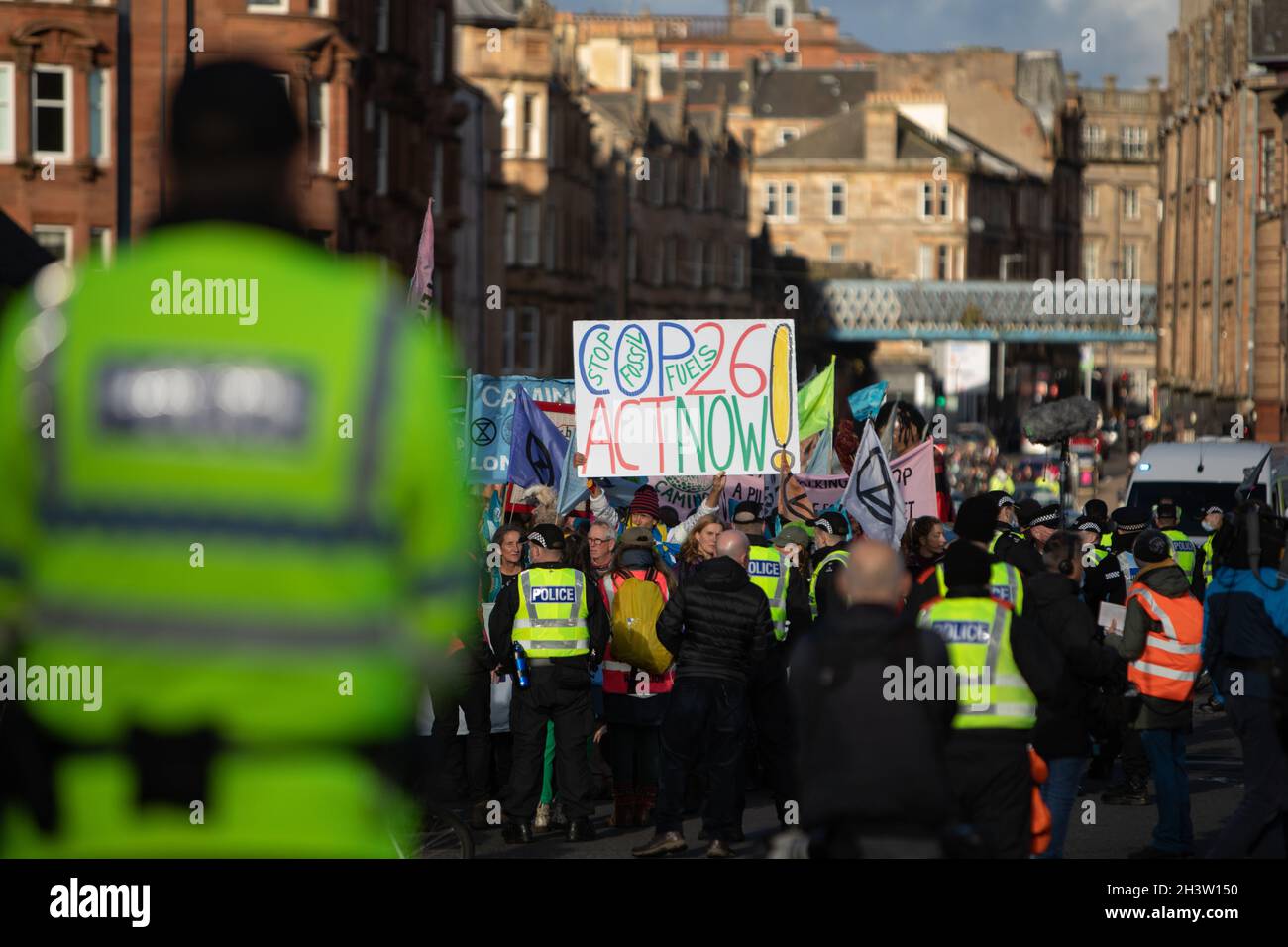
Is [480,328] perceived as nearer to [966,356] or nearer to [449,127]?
[449,127]

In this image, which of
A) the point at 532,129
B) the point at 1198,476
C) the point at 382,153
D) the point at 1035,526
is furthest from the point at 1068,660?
the point at 532,129

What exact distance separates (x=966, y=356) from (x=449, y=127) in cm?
2693

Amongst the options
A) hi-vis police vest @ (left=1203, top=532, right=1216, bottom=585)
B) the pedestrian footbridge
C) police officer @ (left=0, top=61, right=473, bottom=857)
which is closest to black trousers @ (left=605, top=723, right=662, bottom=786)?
hi-vis police vest @ (left=1203, top=532, right=1216, bottom=585)

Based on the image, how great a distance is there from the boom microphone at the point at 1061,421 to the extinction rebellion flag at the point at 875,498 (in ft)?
13.9

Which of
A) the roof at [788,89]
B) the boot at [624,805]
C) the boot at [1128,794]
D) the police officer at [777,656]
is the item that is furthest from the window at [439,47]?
the roof at [788,89]

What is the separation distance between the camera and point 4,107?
3653cm

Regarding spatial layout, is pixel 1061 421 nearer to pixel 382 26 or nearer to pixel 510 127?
pixel 382 26

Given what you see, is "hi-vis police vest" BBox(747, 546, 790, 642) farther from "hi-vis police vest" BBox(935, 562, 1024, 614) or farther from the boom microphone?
the boom microphone

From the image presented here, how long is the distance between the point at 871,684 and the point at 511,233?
206 feet

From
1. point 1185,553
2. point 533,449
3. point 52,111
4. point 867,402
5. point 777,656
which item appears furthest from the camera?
point 52,111

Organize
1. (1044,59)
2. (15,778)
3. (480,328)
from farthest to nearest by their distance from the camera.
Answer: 1. (1044,59)
2. (480,328)
3. (15,778)

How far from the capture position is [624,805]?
13.8 m
